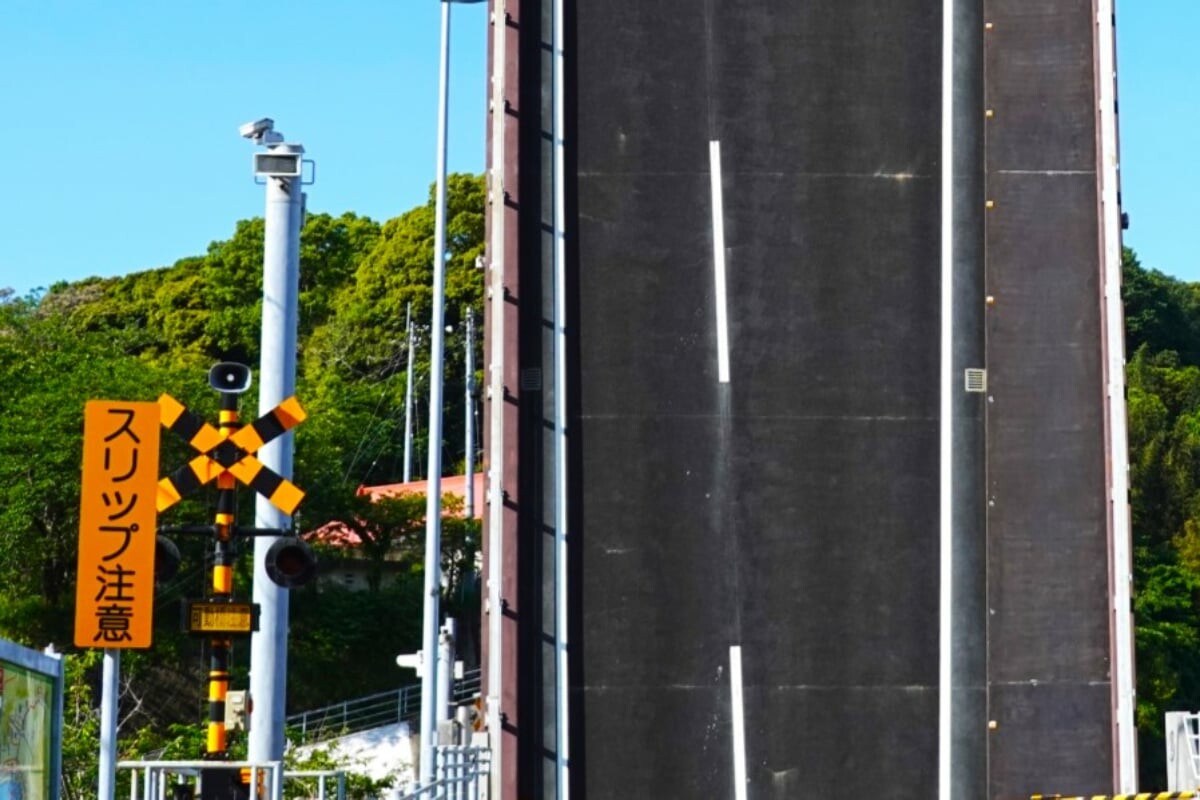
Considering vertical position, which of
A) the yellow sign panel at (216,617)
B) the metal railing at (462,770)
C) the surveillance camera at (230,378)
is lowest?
the metal railing at (462,770)

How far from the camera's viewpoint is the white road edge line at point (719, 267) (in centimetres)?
1498

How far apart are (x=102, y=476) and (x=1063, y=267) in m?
8.77

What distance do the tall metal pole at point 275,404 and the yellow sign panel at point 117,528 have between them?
10.3 ft

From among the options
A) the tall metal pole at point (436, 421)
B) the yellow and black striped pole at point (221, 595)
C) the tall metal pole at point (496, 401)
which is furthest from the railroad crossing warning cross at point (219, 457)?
the tall metal pole at point (436, 421)

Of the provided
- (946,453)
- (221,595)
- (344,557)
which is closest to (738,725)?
(946,453)

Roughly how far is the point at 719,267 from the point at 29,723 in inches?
318

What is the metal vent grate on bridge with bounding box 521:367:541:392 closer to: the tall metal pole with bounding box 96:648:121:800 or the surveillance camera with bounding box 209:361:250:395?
the surveillance camera with bounding box 209:361:250:395

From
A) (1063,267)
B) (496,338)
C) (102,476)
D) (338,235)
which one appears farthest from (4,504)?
(338,235)

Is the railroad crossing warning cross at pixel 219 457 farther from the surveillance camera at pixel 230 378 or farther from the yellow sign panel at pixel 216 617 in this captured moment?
Result: the yellow sign panel at pixel 216 617

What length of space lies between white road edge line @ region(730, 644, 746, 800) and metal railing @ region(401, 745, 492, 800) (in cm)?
166

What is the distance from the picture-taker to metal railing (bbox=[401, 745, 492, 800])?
13031 millimetres

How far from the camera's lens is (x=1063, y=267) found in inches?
596

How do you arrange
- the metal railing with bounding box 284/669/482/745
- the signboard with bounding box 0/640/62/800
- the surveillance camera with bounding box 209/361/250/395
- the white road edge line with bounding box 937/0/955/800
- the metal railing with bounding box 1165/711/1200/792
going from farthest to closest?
the metal railing with bounding box 284/669/482/745
the metal railing with bounding box 1165/711/1200/792
the white road edge line with bounding box 937/0/955/800
the surveillance camera with bounding box 209/361/250/395
the signboard with bounding box 0/640/62/800

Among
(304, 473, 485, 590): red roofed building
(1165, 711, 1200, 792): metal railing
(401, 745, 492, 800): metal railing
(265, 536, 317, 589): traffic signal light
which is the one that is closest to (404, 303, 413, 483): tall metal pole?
(304, 473, 485, 590): red roofed building
